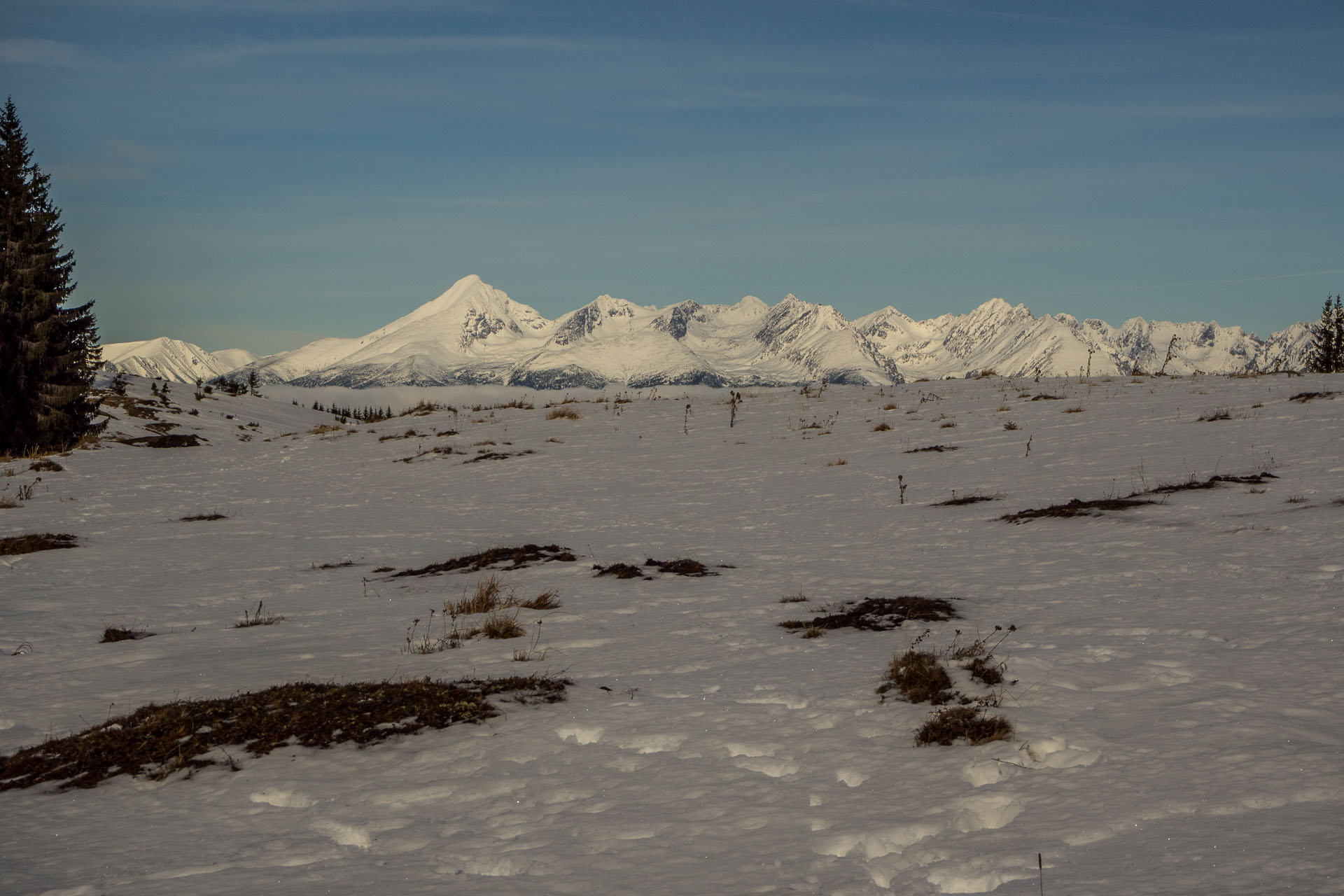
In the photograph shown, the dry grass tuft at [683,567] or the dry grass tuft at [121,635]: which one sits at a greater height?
the dry grass tuft at [683,567]

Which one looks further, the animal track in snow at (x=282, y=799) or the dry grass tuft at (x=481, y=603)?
the dry grass tuft at (x=481, y=603)

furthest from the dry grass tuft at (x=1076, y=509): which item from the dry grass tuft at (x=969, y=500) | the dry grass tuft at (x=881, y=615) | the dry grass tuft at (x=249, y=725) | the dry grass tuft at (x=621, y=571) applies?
the dry grass tuft at (x=249, y=725)

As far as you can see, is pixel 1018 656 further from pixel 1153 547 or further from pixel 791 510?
pixel 791 510

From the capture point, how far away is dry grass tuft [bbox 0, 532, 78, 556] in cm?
1421

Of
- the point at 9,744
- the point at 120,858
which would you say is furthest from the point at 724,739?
the point at 9,744

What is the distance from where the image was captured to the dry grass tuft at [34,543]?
1421 cm

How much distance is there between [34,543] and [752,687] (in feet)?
44.2

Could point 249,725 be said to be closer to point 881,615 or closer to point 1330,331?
point 881,615

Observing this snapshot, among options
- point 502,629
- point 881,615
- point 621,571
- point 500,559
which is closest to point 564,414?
point 500,559

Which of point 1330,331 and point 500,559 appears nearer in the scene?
point 500,559

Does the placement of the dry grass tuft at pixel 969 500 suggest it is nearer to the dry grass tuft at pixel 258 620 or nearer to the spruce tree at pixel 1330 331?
the dry grass tuft at pixel 258 620

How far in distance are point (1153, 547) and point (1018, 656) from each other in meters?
4.63

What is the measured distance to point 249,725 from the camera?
636 cm

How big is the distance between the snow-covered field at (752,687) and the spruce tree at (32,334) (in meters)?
26.8
